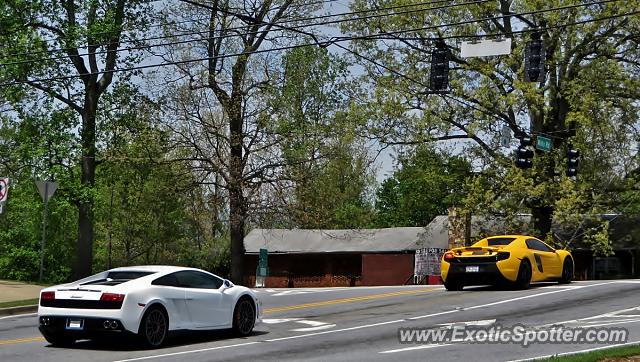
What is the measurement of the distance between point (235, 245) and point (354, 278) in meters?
13.1

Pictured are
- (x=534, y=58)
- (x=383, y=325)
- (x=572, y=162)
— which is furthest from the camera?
(x=572, y=162)

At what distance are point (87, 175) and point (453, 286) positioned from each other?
1809 centimetres

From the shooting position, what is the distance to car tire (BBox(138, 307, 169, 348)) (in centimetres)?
1300

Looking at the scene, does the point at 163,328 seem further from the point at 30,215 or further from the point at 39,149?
the point at 30,215

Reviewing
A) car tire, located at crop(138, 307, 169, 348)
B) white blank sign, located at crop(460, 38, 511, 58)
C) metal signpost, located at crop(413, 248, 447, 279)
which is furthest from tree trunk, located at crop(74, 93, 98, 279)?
car tire, located at crop(138, 307, 169, 348)

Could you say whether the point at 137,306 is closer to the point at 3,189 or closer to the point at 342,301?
the point at 342,301

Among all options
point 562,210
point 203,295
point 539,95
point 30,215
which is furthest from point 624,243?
→ point 203,295

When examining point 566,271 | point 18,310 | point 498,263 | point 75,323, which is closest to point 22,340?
point 75,323

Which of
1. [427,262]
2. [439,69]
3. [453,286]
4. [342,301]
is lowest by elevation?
[342,301]

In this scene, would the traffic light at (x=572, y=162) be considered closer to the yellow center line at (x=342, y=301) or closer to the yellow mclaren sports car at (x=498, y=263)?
the yellow mclaren sports car at (x=498, y=263)

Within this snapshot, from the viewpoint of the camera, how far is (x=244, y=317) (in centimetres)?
1528

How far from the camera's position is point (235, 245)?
40.3 meters
